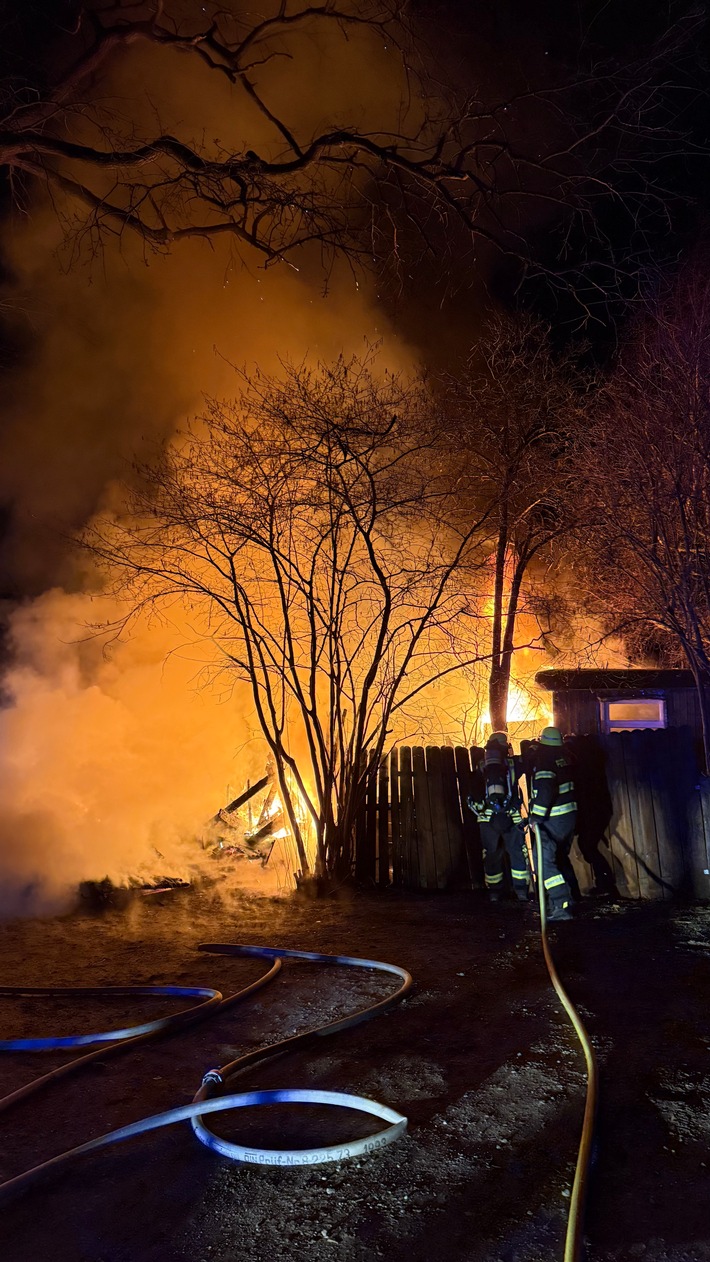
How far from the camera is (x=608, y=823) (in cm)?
815

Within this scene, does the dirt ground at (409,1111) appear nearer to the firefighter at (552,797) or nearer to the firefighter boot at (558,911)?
the firefighter boot at (558,911)

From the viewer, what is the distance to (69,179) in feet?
19.9

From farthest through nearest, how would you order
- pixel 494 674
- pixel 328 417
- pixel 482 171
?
pixel 494 674, pixel 328 417, pixel 482 171

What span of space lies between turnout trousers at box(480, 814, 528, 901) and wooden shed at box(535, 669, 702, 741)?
12798 millimetres

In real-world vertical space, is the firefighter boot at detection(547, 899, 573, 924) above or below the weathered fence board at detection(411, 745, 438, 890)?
below

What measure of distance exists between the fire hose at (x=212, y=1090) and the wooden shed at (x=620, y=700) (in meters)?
16.0

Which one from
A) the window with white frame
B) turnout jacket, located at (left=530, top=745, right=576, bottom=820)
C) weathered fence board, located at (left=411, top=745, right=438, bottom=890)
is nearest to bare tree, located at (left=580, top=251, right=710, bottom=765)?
turnout jacket, located at (left=530, top=745, right=576, bottom=820)

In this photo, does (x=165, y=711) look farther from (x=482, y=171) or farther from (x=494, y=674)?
(x=482, y=171)

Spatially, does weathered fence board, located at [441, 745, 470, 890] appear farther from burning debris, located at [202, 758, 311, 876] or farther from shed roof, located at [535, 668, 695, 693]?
shed roof, located at [535, 668, 695, 693]

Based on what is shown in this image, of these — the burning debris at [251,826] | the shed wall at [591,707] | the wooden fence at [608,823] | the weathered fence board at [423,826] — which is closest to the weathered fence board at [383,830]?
the wooden fence at [608,823]

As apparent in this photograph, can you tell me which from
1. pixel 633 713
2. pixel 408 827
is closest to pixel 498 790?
pixel 408 827

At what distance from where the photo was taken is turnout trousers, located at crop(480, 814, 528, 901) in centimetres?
809

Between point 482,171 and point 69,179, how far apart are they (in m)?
3.10

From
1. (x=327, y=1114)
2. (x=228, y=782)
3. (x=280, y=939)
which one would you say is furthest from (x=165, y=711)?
(x=327, y=1114)
